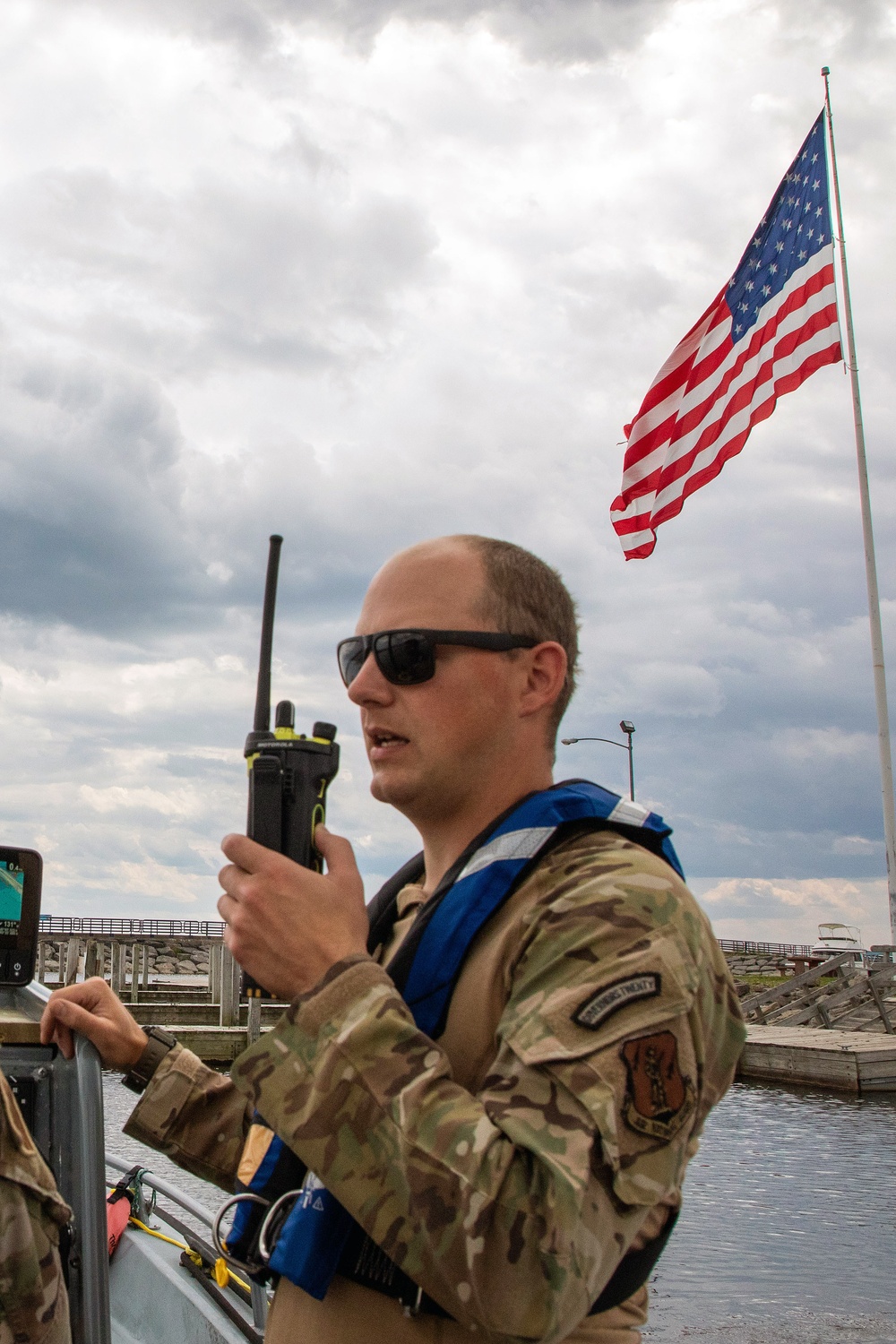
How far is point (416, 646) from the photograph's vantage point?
2012 millimetres

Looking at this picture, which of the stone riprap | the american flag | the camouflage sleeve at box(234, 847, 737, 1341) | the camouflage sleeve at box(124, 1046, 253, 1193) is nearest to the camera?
the camouflage sleeve at box(234, 847, 737, 1341)

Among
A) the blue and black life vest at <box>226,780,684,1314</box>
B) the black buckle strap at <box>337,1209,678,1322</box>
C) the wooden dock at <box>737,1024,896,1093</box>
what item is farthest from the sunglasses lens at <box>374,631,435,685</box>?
the wooden dock at <box>737,1024,896,1093</box>

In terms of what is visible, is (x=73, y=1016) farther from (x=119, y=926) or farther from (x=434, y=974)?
(x=119, y=926)

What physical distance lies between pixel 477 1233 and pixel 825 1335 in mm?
10725

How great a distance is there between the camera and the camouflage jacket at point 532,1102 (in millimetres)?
1384

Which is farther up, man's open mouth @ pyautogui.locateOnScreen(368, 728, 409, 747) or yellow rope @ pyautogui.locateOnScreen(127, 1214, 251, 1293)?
man's open mouth @ pyautogui.locateOnScreen(368, 728, 409, 747)

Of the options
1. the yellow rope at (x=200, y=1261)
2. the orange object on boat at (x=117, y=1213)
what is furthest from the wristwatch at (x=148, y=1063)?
the orange object on boat at (x=117, y=1213)

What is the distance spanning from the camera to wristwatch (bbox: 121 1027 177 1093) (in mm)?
2500

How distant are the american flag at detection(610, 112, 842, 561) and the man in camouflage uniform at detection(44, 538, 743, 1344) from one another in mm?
13697

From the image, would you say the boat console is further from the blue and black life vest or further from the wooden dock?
the wooden dock

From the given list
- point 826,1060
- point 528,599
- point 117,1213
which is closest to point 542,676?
point 528,599

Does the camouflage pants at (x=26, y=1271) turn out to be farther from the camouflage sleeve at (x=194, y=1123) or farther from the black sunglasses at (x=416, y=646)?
the black sunglasses at (x=416, y=646)

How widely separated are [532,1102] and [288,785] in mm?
594

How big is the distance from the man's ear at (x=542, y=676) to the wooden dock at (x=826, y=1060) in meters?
19.9
